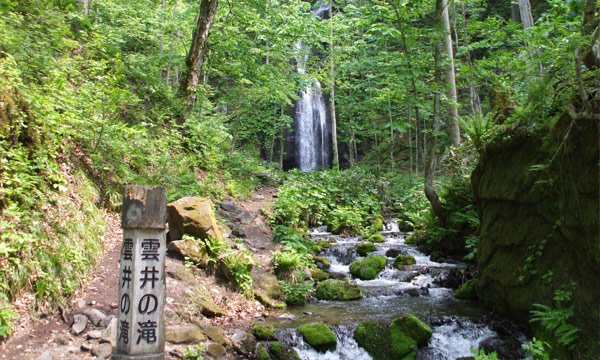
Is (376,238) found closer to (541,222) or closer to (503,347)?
(541,222)

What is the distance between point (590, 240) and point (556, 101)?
2304 mm

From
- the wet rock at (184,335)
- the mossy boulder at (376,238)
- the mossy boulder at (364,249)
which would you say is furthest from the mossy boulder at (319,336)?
the mossy boulder at (376,238)

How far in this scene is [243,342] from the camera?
5.62 metres

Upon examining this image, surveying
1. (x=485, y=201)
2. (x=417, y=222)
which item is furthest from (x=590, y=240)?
(x=417, y=222)

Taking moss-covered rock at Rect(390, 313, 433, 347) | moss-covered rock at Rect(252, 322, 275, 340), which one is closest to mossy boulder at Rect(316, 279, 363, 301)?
moss-covered rock at Rect(390, 313, 433, 347)

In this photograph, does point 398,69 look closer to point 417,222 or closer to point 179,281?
point 417,222

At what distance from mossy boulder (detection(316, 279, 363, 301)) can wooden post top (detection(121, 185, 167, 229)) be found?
17.5 feet

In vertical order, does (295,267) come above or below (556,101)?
below

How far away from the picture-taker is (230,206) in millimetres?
11398

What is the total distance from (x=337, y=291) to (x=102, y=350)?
4723 millimetres

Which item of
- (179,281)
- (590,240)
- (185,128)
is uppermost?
(185,128)

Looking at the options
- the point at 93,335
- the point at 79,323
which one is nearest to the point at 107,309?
the point at 79,323

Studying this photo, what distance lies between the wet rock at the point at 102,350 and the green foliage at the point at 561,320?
16.8ft

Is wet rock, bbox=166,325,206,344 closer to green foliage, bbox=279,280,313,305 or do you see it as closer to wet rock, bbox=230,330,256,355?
wet rock, bbox=230,330,256,355
